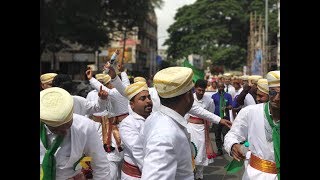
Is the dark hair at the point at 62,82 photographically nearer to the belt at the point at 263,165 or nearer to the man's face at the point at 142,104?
the man's face at the point at 142,104

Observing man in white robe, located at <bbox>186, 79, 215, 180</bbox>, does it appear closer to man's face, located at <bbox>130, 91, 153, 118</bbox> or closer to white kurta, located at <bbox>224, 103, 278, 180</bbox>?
man's face, located at <bbox>130, 91, 153, 118</bbox>

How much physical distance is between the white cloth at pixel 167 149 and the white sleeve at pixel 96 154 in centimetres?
72

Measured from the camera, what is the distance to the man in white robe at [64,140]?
3266 mm

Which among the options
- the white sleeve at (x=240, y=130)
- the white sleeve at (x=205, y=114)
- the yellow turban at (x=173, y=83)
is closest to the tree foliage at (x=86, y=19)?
the white sleeve at (x=205, y=114)

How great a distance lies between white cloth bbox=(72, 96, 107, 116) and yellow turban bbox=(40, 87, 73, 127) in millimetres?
2172

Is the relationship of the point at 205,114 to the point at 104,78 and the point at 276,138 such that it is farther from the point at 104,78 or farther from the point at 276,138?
the point at 276,138

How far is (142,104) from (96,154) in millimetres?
1325

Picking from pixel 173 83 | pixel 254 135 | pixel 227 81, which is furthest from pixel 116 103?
pixel 227 81

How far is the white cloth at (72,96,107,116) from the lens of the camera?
5.65 meters

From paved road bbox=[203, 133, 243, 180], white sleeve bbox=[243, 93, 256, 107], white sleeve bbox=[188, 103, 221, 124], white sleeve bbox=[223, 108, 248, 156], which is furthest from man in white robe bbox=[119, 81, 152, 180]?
white sleeve bbox=[243, 93, 256, 107]

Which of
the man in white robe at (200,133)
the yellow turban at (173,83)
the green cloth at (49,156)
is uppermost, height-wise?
the yellow turban at (173,83)

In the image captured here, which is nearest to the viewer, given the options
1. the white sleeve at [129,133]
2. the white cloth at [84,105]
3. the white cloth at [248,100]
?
the white sleeve at [129,133]

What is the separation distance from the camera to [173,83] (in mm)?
2975

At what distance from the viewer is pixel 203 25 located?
50125 millimetres
